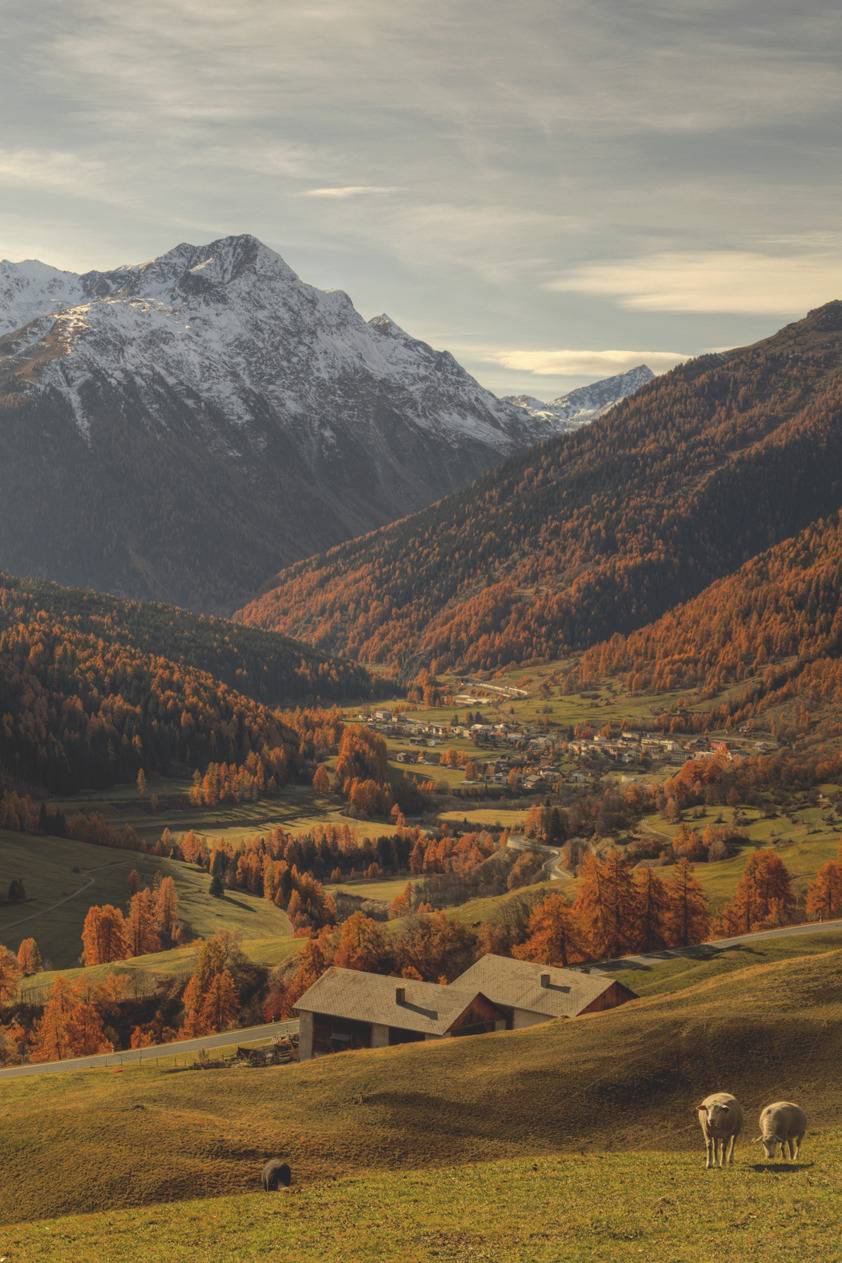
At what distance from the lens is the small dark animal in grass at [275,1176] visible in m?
55.9

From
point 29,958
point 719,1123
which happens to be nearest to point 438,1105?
point 719,1123

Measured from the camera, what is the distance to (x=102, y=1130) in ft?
210

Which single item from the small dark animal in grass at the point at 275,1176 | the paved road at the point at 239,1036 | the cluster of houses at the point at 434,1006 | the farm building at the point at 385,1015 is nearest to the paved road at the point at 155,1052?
the paved road at the point at 239,1036

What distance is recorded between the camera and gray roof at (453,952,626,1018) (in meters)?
93.9

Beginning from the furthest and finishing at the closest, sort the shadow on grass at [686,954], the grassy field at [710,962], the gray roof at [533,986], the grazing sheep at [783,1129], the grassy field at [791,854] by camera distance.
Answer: the grassy field at [791,854], the shadow on grass at [686,954], the grassy field at [710,962], the gray roof at [533,986], the grazing sheep at [783,1129]

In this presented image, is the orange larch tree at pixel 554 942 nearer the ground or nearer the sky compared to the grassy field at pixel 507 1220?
nearer the ground

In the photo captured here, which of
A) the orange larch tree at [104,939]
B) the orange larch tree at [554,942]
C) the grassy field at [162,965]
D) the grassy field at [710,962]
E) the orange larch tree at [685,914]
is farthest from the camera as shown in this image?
the orange larch tree at [104,939]

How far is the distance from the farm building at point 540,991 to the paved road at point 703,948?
48.5 feet

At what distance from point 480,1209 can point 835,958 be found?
158 ft

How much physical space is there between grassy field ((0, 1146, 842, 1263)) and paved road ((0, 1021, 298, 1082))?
2014 inches

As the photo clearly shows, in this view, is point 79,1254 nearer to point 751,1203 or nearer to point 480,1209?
point 480,1209

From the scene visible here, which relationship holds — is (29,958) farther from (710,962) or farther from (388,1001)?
Result: (710,962)

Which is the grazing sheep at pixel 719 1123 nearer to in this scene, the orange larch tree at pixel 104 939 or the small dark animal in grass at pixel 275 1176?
the small dark animal in grass at pixel 275 1176

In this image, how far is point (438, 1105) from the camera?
6725cm
